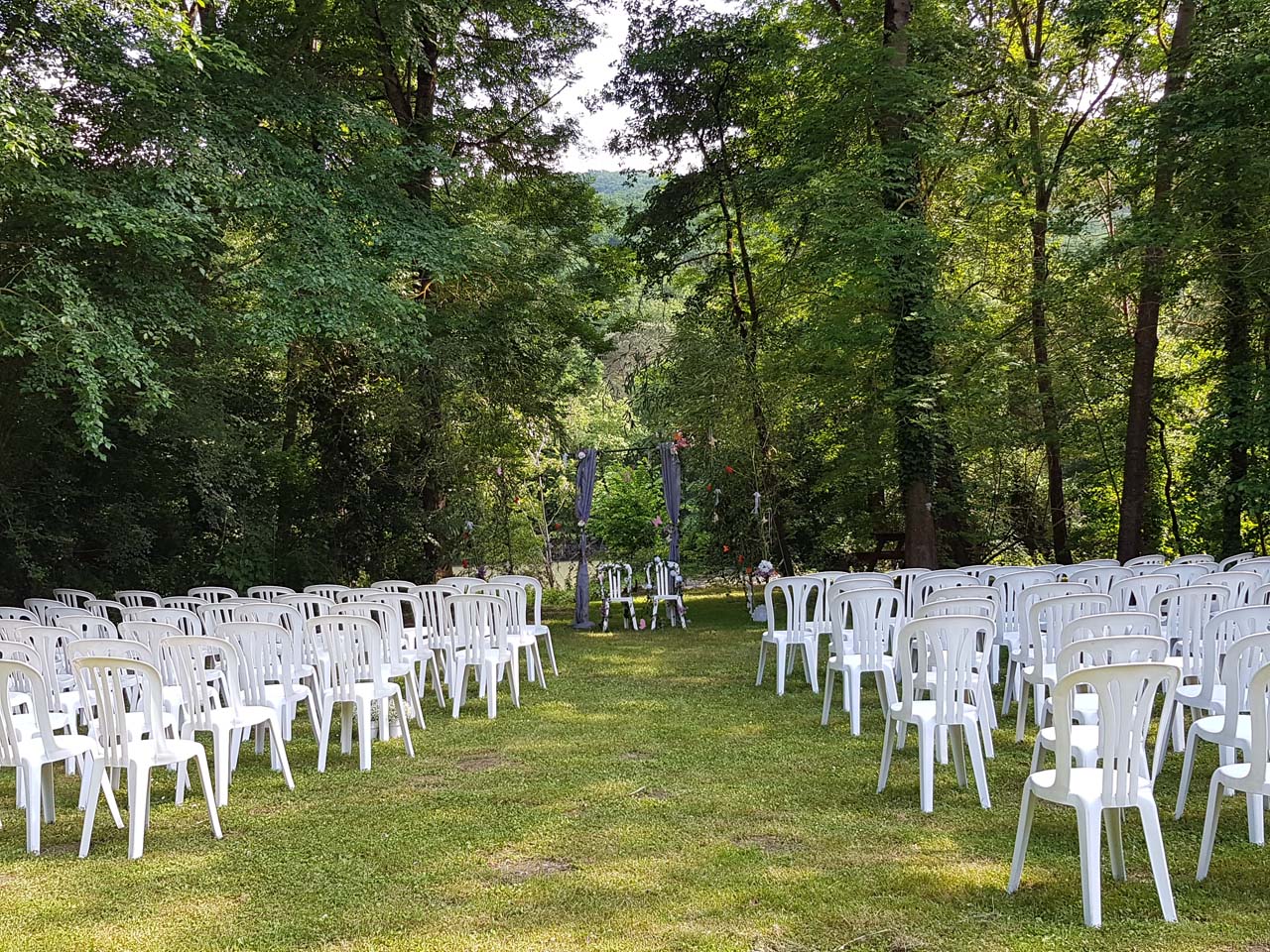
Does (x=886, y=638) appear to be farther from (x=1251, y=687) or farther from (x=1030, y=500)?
(x=1030, y=500)

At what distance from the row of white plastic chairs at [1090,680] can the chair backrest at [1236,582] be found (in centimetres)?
3

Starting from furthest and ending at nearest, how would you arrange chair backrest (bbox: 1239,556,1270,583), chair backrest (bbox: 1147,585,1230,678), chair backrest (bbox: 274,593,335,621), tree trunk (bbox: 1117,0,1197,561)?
tree trunk (bbox: 1117,0,1197,561), chair backrest (bbox: 274,593,335,621), chair backrest (bbox: 1239,556,1270,583), chair backrest (bbox: 1147,585,1230,678)

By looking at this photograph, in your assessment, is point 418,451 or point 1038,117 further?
point 1038,117

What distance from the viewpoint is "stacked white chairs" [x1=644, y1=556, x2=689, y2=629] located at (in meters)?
11.9

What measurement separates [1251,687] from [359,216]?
29.0ft

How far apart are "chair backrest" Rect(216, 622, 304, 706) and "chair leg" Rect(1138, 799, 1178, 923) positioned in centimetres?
410

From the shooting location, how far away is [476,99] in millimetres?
13500

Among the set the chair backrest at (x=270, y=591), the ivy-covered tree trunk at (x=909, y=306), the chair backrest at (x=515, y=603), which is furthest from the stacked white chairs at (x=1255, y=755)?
the ivy-covered tree trunk at (x=909, y=306)

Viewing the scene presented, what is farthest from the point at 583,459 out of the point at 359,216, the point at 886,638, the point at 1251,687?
the point at 1251,687

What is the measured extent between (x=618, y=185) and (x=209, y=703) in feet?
54.4

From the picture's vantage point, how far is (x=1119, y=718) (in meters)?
2.92

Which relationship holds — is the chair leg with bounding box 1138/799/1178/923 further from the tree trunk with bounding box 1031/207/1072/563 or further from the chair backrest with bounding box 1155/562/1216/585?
the tree trunk with bounding box 1031/207/1072/563

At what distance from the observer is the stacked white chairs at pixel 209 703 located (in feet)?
14.3

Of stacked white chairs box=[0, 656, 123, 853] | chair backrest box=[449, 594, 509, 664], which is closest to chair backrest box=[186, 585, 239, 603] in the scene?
chair backrest box=[449, 594, 509, 664]
